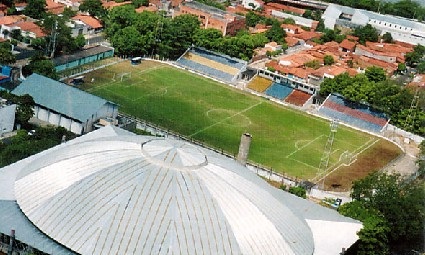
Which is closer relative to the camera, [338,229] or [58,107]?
[338,229]

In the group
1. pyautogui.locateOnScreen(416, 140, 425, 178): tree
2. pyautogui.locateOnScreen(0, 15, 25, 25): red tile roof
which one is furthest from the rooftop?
pyautogui.locateOnScreen(416, 140, 425, 178): tree

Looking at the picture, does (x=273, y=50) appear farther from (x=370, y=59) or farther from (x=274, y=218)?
(x=274, y=218)

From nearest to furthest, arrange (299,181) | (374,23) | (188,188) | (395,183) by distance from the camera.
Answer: (188,188) → (395,183) → (299,181) → (374,23)

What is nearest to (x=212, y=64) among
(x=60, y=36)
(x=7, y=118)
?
(x=60, y=36)

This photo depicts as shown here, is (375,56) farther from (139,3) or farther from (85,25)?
(85,25)

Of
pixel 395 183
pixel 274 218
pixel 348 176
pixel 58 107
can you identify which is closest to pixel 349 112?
pixel 348 176

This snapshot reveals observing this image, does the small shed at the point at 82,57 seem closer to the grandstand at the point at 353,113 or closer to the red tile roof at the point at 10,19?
the red tile roof at the point at 10,19

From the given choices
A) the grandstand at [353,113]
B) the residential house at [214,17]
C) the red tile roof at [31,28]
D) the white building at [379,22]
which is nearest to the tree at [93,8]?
the red tile roof at [31,28]
